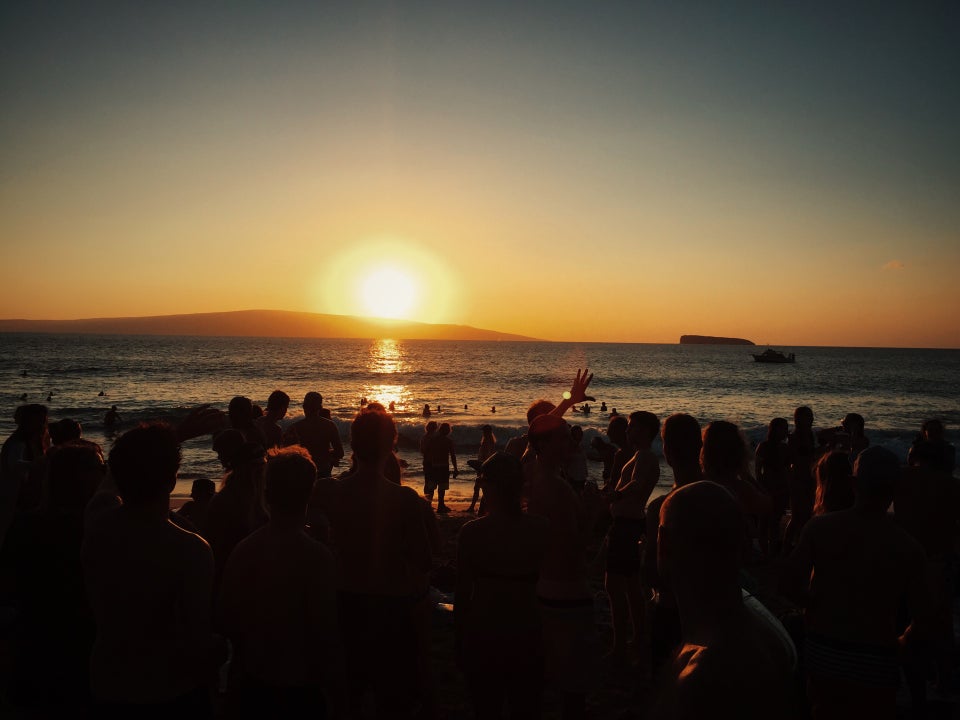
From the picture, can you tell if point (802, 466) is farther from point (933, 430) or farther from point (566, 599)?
point (566, 599)

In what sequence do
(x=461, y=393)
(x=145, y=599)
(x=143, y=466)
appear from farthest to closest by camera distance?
(x=461, y=393) < (x=143, y=466) < (x=145, y=599)

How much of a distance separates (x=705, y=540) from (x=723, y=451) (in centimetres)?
261

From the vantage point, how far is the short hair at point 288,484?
2.80 meters

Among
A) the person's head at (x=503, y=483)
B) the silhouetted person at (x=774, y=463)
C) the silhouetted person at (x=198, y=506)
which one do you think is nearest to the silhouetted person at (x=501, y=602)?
the person's head at (x=503, y=483)

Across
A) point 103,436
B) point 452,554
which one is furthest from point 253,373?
point 452,554

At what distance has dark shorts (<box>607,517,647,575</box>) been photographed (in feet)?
18.5

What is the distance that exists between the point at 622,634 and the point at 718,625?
4.83 metres

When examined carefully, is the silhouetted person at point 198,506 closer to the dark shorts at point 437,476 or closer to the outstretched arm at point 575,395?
the outstretched arm at point 575,395

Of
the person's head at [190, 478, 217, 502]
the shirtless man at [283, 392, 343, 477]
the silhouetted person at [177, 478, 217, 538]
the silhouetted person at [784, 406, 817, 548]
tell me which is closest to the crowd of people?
the silhouetted person at [177, 478, 217, 538]

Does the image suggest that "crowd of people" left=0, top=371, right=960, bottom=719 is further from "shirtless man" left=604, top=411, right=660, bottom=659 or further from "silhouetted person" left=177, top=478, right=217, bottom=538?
"silhouetted person" left=177, top=478, right=217, bottom=538

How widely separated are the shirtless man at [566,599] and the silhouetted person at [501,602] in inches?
19.2

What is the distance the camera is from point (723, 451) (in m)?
3.95

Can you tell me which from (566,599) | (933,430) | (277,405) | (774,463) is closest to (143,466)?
(566,599)

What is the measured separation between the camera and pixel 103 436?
28.2 m
